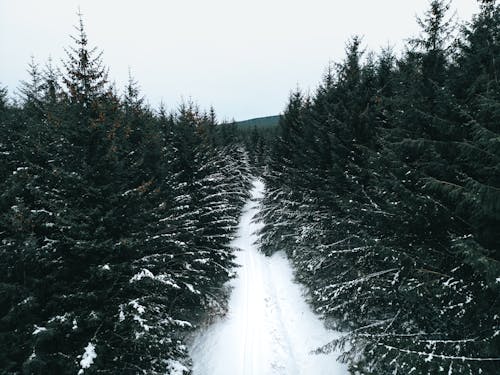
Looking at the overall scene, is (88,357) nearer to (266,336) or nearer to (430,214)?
(266,336)

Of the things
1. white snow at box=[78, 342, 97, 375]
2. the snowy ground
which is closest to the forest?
white snow at box=[78, 342, 97, 375]

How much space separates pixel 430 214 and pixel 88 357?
9302 millimetres

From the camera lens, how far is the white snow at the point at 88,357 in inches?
265

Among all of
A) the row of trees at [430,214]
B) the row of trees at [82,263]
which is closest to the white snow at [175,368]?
the row of trees at [82,263]

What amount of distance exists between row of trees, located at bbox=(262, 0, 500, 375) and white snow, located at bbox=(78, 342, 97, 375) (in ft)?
20.8

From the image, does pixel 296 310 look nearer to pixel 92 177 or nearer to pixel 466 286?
pixel 466 286

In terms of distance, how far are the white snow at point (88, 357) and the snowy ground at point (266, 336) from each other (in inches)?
263

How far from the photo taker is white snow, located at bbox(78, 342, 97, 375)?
673 centimetres

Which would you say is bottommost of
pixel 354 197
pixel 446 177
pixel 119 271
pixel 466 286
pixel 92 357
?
pixel 92 357

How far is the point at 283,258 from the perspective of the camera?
22219 mm

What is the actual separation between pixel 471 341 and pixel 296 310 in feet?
34.2

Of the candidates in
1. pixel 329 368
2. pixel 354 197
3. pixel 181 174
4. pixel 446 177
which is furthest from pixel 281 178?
pixel 446 177

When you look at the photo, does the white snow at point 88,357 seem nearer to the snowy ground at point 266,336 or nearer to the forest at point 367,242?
the forest at point 367,242

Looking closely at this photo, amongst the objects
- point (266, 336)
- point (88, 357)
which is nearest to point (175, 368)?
point (88, 357)
